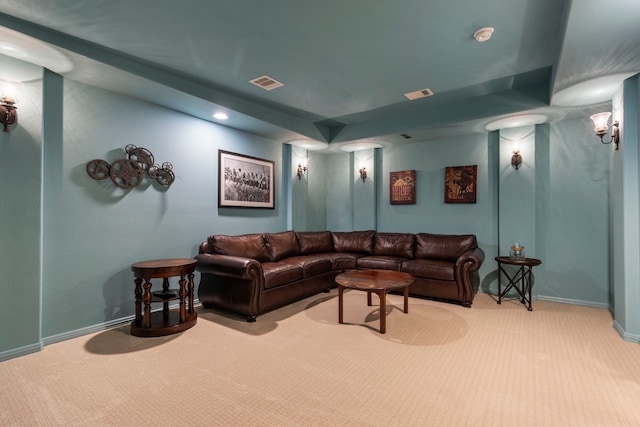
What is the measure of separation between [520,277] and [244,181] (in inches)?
172

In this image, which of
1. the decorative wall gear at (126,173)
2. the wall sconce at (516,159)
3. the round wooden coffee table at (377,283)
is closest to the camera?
the round wooden coffee table at (377,283)

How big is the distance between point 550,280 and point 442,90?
120 inches

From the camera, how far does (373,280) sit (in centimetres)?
333

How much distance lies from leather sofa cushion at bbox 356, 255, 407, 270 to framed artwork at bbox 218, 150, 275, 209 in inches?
72.9

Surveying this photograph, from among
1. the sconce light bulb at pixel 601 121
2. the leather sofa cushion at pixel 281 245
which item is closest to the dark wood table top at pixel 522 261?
the sconce light bulb at pixel 601 121

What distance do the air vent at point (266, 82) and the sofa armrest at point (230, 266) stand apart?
210 centimetres

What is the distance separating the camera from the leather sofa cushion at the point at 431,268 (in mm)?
3992

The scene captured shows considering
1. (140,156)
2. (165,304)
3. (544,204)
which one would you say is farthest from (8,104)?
(544,204)

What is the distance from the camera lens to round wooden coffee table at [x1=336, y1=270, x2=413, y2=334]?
3004 millimetres

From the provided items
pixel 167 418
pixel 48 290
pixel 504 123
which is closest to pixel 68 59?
pixel 48 290

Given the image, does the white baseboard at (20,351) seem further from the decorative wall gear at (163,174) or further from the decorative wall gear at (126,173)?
the decorative wall gear at (163,174)

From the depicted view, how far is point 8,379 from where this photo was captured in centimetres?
214

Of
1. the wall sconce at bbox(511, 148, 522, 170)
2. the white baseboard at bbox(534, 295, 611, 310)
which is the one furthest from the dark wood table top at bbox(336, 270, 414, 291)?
the wall sconce at bbox(511, 148, 522, 170)

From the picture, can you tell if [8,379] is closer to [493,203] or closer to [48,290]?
[48,290]
